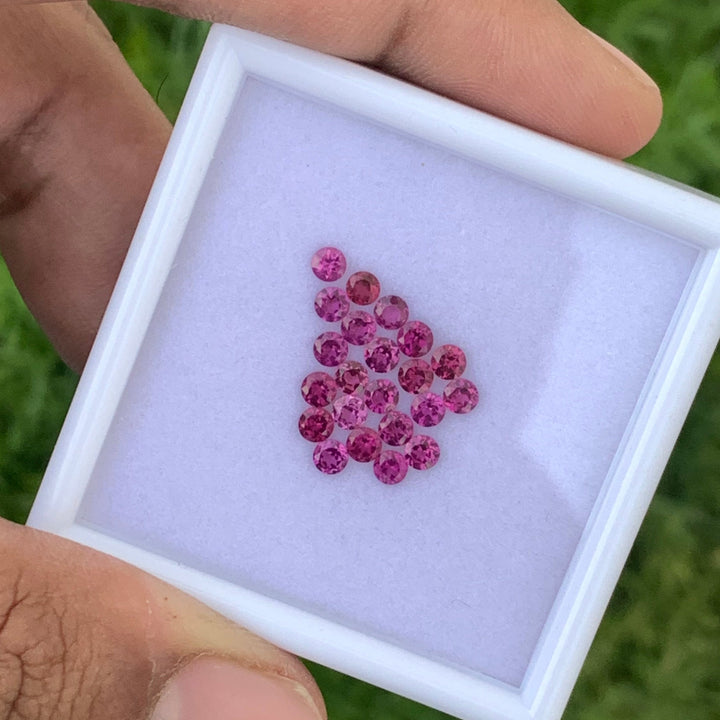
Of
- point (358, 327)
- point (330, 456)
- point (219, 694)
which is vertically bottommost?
point (219, 694)

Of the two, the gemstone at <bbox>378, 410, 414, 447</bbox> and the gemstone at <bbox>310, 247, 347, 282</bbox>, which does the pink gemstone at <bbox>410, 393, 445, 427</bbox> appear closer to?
the gemstone at <bbox>378, 410, 414, 447</bbox>

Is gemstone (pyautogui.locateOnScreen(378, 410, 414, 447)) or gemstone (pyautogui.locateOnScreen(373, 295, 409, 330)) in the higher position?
gemstone (pyautogui.locateOnScreen(373, 295, 409, 330))

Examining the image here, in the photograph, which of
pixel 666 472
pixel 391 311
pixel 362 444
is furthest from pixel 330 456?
pixel 666 472

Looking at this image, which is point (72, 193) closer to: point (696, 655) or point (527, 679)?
point (527, 679)

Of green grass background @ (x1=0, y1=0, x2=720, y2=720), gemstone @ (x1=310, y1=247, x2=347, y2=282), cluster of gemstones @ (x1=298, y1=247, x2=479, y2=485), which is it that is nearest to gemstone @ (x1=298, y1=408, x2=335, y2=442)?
cluster of gemstones @ (x1=298, y1=247, x2=479, y2=485)

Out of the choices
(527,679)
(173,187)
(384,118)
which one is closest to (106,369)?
(173,187)

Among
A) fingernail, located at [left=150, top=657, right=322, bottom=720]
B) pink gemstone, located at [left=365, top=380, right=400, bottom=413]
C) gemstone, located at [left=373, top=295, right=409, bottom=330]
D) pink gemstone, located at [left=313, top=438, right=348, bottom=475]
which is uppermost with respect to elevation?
gemstone, located at [left=373, top=295, right=409, bottom=330]

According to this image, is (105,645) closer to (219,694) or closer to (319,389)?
(219,694)
